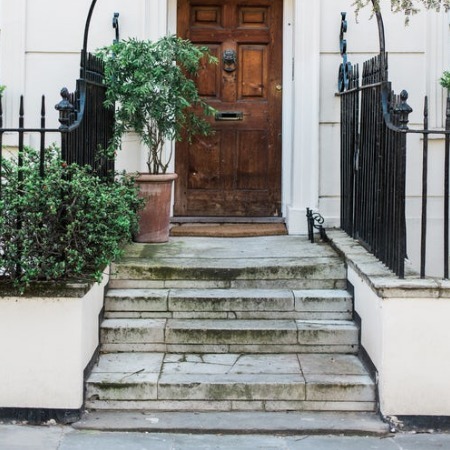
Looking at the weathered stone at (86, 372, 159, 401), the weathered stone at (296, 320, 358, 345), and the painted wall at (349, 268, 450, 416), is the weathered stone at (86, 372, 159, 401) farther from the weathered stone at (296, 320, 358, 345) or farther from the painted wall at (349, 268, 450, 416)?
the painted wall at (349, 268, 450, 416)

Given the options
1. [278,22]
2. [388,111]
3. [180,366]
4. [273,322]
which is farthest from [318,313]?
[278,22]

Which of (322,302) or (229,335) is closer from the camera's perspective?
(229,335)

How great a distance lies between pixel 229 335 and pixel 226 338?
31mm

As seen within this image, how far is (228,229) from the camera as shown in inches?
321

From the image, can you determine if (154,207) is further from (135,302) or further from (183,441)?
(183,441)

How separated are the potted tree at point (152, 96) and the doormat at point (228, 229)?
62 cm

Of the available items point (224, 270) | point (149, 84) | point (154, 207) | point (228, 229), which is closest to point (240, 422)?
point (224, 270)

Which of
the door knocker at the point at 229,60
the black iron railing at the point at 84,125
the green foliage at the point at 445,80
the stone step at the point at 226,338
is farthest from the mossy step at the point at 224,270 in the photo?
the door knocker at the point at 229,60

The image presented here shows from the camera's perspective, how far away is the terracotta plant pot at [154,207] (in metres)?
7.29

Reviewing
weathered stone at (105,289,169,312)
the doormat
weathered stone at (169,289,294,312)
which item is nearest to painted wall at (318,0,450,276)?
the doormat

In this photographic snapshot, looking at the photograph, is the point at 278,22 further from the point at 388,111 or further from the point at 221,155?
the point at 388,111

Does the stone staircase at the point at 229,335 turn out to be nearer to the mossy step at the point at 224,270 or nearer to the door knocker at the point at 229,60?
the mossy step at the point at 224,270

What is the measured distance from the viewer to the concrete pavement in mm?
4816

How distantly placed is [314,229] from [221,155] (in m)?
1.28
